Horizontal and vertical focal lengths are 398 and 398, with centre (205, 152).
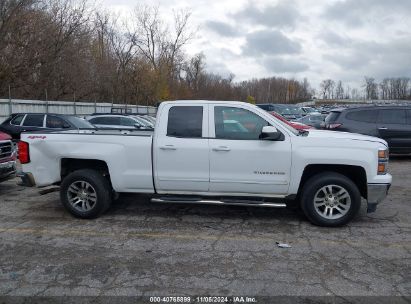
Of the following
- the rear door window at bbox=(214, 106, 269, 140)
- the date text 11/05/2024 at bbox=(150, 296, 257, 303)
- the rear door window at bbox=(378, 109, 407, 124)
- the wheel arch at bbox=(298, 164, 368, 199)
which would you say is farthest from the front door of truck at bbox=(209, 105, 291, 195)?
the rear door window at bbox=(378, 109, 407, 124)

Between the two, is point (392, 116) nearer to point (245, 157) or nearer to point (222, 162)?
point (245, 157)

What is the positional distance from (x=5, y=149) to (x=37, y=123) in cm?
846

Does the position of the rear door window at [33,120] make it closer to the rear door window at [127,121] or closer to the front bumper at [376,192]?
the rear door window at [127,121]

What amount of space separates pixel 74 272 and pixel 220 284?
1621 mm

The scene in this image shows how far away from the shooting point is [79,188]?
637 cm

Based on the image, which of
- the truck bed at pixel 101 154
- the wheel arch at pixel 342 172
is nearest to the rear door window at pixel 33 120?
the truck bed at pixel 101 154

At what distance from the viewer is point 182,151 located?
19.6 ft

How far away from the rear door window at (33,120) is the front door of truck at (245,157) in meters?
11.8

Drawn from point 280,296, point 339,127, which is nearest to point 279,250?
point 280,296

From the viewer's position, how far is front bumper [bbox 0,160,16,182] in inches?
302

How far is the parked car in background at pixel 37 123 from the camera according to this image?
1517cm

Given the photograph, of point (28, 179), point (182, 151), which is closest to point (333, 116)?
point (182, 151)

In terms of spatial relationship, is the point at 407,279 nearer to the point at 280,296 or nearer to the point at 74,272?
the point at 280,296

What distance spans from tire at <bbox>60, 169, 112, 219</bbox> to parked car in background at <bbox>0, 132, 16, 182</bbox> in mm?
2128
